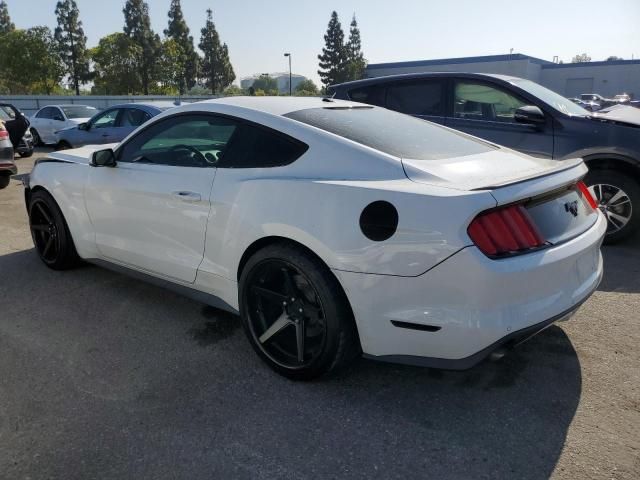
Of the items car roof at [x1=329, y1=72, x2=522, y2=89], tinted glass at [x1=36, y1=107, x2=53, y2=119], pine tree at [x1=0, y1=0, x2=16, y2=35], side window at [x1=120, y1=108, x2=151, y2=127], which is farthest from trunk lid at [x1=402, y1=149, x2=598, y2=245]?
pine tree at [x1=0, y1=0, x2=16, y2=35]

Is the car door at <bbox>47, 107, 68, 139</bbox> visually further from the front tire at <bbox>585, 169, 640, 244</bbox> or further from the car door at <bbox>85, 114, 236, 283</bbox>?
the front tire at <bbox>585, 169, 640, 244</bbox>

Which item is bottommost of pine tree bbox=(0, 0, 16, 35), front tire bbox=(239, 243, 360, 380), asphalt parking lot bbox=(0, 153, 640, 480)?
asphalt parking lot bbox=(0, 153, 640, 480)

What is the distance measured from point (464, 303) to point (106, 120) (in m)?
10.2

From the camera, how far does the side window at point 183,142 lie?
10.2ft

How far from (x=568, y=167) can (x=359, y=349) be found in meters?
1.50

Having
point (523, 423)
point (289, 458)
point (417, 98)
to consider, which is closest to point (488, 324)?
point (523, 423)

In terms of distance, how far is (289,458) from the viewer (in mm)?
2160

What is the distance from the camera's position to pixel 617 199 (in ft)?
16.7

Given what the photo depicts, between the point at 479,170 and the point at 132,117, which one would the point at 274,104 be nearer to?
the point at 479,170

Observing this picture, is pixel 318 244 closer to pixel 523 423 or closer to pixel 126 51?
pixel 523 423

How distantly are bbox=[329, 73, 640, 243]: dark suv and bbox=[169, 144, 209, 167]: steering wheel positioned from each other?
11.8 ft

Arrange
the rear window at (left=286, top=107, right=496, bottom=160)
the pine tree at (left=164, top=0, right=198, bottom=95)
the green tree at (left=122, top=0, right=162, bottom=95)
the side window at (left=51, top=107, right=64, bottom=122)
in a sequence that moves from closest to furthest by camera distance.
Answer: the rear window at (left=286, top=107, right=496, bottom=160), the side window at (left=51, top=107, right=64, bottom=122), the green tree at (left=122, top=0, right=162, bottom=95), the pine tree at (left=164, top=0, right=198, bottom=95)

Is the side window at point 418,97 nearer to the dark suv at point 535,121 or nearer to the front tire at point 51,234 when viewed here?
the dark suv at point 535,121

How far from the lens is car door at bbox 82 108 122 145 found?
10289mm
